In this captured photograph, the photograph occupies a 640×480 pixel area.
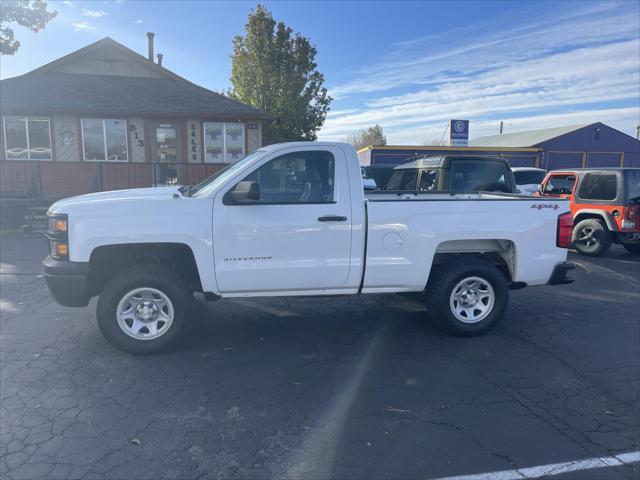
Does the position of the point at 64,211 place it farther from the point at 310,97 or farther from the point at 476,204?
the point at 310,97

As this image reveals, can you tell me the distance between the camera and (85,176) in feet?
48.4

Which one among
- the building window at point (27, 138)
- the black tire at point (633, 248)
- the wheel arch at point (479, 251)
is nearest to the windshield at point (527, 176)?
the black tire at point (633, 248)

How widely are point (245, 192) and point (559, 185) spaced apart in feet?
Result: 31.0

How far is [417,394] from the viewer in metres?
3.72

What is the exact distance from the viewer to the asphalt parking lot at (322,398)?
9.40 ft

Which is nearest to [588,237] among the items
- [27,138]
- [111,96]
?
[111,96]

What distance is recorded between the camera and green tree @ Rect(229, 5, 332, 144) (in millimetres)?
28641

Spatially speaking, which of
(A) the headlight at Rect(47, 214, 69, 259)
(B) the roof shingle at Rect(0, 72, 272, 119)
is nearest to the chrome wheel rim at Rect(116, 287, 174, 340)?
(A) the headlight at Rect(47, 214, 69, 259)

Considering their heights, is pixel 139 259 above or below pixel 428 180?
below

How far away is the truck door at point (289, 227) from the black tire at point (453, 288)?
3.34 feet

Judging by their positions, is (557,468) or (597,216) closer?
(557,468)

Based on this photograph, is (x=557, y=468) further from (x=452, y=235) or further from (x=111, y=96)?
(x=111, y=96)

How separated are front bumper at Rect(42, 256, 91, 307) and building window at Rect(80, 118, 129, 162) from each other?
12.4 metres

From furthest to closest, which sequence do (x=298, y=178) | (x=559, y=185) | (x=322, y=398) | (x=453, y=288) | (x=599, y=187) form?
(x=559, y=185)
(x=599, y=187)
(x=453, y=288)
(x=298, y=178)
(x=322, y=398)
